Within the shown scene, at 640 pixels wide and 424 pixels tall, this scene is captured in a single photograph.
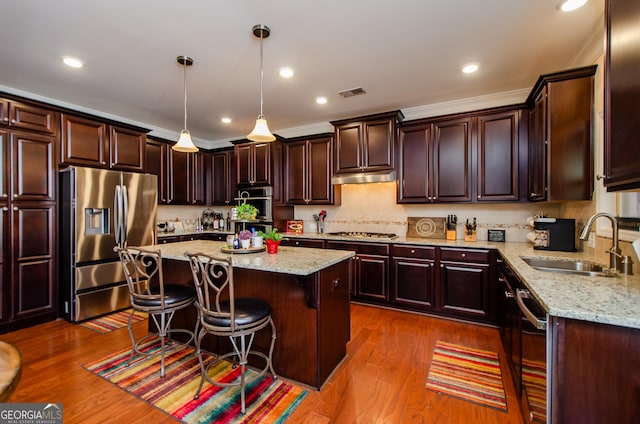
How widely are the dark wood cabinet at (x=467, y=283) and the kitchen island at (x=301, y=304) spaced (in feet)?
4.88

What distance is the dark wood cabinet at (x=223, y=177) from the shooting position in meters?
5.21

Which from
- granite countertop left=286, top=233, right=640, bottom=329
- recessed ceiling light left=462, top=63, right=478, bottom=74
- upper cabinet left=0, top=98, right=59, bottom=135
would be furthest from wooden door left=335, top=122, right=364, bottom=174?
upper cabinet left=0, top=98, right=59, bottom=135

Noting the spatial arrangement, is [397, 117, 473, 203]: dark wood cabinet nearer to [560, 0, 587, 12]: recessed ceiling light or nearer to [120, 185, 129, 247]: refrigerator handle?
[560, 0, 587, 12]: recessed ceiling light

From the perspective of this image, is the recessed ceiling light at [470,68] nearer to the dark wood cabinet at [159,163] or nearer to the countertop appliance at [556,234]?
the countertop appliance at [556,234]

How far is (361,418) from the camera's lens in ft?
5.81

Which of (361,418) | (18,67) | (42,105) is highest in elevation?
(18,67)

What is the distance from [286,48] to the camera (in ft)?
8.09

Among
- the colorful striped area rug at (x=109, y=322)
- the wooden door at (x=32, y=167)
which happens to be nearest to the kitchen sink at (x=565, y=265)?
the colorful striped area rug at (x=109, y=322)

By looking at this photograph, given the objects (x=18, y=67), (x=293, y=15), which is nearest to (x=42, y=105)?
(x=18, y=67)

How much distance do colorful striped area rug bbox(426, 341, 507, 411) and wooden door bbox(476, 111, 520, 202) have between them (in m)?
1.79

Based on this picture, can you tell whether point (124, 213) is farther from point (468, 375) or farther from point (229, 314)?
point (468, 375)

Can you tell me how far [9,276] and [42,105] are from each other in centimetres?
190

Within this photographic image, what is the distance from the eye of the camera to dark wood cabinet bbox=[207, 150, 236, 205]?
5.21m

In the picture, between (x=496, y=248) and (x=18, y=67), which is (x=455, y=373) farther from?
(x=18, y=67)
